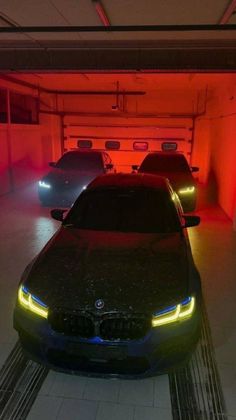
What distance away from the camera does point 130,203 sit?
4164 mm

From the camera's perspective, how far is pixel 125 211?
4090 mm

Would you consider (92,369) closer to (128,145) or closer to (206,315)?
(206,315)

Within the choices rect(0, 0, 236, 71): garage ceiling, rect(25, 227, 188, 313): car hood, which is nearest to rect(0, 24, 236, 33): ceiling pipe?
rect(0, 0, 236, 71): garage ceiling

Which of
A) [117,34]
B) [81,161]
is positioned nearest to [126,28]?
[117,34]

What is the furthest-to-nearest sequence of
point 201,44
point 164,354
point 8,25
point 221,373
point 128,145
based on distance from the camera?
point 128,145, point 201,44, point 8,25, point 221,373, point 164,354

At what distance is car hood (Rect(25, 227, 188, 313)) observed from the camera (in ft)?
8.79

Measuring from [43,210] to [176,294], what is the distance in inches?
252

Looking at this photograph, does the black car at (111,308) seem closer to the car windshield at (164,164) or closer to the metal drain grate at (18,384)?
the metal drain grate at (18,384)

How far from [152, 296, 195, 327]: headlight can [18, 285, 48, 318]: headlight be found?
32.8 inches

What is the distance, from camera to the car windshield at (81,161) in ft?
31.3

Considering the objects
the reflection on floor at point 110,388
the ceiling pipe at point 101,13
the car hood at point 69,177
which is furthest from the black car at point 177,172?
the ceiling pipe at point 101,13

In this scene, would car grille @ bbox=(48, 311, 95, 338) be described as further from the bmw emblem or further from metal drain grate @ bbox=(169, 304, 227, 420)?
metal drain grate @ bbox=(169, 304, 227, 420)

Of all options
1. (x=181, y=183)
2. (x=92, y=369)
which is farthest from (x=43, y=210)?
(x=92, y=369)

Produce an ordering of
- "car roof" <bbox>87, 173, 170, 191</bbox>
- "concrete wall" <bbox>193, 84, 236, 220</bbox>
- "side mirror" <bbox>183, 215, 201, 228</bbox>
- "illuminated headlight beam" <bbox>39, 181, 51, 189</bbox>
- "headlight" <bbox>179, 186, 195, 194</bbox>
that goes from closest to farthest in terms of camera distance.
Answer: "side mirror" <bbox>183, 215, 201, 228</bbox> → "car roof" <bbox>87, 173, 170, 191</bbox> → "headlight" <bbox>179, 186, 195, 194</bbox> → "concrete wall" <bbox>193, 84, 236, 220</bbox> → "illuminated headlight beam" <bbox>39, 181, 51, 189</bbox>
